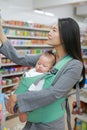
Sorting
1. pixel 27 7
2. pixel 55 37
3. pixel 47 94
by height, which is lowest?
pixel 47 94

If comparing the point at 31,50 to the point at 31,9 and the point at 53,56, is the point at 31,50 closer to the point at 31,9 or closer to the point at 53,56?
the point at 31,9

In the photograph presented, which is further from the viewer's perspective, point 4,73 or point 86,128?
point 4,73

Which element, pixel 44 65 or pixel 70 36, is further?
pixel 44 65

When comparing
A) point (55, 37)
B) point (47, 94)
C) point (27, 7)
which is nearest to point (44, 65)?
point (55, 37)

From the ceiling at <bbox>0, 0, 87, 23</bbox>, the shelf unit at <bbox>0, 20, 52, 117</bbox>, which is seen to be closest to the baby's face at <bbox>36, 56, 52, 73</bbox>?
the shelf unit at <bbox>0, 20, 52, 117</bbox>

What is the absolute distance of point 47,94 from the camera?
3.92 ft

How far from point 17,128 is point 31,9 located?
3273mm

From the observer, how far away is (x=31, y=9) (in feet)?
18.4

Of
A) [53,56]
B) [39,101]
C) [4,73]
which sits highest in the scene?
[53,56]

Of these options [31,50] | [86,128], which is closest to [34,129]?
[86,128]

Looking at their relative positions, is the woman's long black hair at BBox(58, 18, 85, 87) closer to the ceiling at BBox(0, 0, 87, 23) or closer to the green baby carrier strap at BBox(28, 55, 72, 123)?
the green baby carrier strap at BBox(28, 55, 72, 123)

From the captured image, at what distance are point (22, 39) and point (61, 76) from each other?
3.79 m

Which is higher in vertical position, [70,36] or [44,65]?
[70,36]

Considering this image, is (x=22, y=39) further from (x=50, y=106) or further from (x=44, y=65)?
(x=50, y=106)
